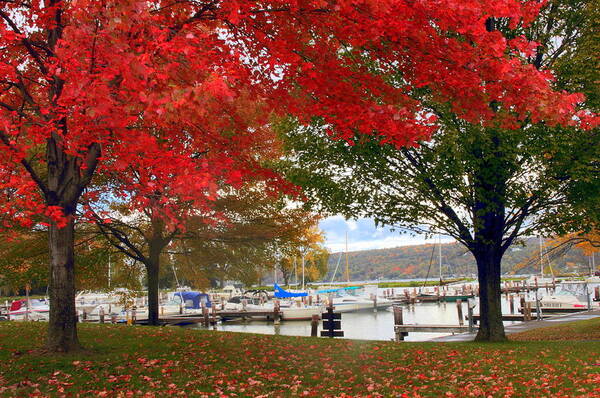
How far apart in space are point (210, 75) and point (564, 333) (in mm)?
18819

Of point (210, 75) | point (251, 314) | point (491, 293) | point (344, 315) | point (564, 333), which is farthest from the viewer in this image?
point (344, 315)

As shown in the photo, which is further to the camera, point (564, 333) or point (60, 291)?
point (564, 333)

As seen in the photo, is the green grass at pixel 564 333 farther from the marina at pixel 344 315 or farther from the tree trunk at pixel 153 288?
the tree trunk at pixel 153 288

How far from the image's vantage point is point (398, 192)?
54.2ft

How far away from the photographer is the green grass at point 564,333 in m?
19.3

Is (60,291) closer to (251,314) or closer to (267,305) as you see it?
(251,314)

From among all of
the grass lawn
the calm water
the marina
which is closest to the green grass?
the marina

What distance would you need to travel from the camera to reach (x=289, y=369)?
1102cm

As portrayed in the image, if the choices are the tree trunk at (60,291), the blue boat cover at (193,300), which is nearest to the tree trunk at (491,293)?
the tree trunk at (60,291)

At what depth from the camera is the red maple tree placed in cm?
750

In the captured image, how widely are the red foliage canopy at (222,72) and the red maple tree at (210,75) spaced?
0.03m

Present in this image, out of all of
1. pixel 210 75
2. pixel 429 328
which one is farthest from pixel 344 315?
pixel 210 75

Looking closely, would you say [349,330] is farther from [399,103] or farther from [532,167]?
[399,103]

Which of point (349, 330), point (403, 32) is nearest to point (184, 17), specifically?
point (403, 32)
